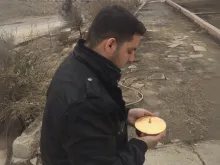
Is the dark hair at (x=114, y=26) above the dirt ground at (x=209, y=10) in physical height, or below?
above

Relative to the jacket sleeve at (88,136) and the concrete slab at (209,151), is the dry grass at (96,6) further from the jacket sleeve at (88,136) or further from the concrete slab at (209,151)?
the jacket sleeve at (88,136)

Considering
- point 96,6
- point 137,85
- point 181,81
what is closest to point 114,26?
point 137,85

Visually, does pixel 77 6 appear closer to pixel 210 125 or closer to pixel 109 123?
pixel 210 125

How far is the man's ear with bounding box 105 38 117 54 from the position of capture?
1483 mm

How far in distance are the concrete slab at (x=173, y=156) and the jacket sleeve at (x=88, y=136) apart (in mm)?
1990

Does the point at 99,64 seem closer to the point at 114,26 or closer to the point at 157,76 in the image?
the point at 114,26

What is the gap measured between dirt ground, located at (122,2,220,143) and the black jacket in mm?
2325

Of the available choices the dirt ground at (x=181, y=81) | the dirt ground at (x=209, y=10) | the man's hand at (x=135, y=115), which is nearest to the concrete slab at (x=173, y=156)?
the dirt ground at (x=181, y=81)

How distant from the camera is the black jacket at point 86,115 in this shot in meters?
1.39

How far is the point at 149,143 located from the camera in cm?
175

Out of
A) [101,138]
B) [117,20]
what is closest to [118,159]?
[101,138]

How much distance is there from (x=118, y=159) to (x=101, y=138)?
0.17m

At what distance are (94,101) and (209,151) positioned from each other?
243 centimetres

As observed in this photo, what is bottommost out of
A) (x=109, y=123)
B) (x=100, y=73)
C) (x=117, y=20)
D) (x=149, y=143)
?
(x=149, y=143)
